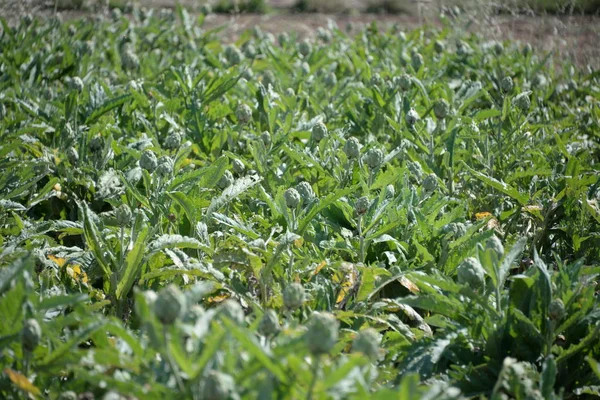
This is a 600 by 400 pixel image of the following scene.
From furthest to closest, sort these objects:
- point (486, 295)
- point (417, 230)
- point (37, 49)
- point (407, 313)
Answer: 1. point (37, 49)
2. point (417, 230)
3. point (407, 313)
4. point (486, 295)

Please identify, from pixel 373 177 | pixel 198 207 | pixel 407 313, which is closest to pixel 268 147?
pixel 373 177

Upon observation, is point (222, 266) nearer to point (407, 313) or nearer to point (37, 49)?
point (407, 313)

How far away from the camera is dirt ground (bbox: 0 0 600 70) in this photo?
6621 millimetres

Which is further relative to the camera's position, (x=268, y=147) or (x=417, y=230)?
(x=268, y=147)

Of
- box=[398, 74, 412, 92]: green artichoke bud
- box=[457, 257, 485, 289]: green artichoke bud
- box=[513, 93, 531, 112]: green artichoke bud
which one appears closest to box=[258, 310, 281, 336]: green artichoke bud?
box=[457, 257, 485, 289]: green artichoke bud

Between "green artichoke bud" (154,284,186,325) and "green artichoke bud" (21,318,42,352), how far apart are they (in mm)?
417

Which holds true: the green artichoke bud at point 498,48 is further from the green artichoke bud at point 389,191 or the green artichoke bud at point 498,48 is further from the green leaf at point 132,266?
the green leaf at point 132,266

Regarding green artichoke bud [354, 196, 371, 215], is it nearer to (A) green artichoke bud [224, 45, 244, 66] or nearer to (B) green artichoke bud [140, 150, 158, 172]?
(B) green artichoke bud [140, 150, 158, 172]

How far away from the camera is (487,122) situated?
4113mm

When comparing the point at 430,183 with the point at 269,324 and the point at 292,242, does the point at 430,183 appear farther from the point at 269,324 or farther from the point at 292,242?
the point at 269,324

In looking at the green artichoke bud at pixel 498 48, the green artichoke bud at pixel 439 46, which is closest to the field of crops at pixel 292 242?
the green artichoke bud at pixel 498 48

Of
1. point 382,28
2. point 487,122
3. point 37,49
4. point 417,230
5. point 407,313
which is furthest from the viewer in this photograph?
point 382,28

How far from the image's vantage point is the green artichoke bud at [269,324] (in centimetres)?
195

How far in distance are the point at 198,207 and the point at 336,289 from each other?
66 centimetres
